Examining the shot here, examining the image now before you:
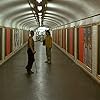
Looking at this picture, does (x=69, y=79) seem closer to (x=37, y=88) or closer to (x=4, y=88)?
(x=37, y=88)

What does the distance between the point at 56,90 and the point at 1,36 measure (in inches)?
311

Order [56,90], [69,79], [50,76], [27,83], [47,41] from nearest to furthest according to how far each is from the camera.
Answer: [56,90]
[27,83]
[69,79]
[50,76]
[47,41]

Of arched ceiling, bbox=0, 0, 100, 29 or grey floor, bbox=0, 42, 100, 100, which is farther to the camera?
arched ceiling, bbox=0, 0, 100, 29

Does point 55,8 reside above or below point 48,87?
above

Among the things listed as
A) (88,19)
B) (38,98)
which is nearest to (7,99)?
(38,98)

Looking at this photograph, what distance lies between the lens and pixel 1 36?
1516 centimetres

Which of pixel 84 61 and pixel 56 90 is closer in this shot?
pixel 56 90

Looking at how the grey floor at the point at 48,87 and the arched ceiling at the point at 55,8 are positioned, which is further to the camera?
the arched ceiling at the point at 55,8

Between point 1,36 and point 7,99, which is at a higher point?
point 1,36

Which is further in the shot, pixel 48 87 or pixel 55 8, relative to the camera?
pixel 55 8

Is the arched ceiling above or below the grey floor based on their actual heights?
above

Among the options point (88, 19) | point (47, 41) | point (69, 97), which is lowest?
point (69, 97)

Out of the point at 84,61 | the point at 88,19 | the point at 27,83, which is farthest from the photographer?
the point at 84,61

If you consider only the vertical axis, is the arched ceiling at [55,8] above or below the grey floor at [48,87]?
above
